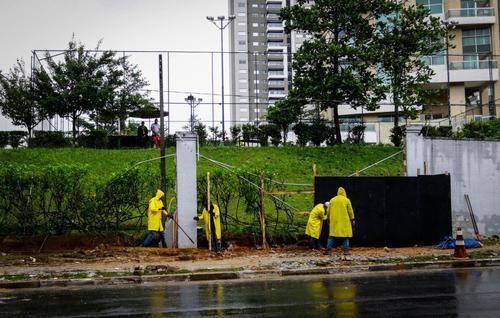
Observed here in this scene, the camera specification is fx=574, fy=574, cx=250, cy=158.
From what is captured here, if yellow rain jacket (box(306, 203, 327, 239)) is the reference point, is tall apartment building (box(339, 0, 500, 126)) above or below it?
above

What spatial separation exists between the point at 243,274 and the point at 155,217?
13.6 feet

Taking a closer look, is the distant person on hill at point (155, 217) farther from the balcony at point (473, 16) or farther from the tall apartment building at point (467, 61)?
the balcony at point (473, 16)

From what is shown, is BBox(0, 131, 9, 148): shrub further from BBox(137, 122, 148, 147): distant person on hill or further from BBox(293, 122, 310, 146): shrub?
BBox(293, 122, 310, 146): shrub

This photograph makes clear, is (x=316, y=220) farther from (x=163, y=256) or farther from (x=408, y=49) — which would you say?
(x=408, y=49)

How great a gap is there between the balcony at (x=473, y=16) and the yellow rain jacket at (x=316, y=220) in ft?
121

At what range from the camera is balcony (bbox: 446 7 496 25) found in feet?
155

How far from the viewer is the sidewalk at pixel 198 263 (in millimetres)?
12703

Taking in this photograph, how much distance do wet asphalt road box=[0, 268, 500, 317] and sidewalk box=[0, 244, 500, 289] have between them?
2.01 feet

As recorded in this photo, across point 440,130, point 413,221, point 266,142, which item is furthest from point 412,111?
point 413,221

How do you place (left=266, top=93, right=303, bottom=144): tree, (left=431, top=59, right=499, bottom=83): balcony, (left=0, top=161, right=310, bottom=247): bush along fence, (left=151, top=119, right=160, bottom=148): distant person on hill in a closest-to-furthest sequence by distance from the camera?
(left=0, top=161, right=310, bottom=247): bush along fence → (left=151, top=119, right=160, bottom=148): distant person on hill → (left=266, top=93, right=303, bottom=144): tree → (left=431, top=59, right=499, bottom=83): balcony

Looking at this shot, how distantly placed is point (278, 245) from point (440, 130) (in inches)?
701

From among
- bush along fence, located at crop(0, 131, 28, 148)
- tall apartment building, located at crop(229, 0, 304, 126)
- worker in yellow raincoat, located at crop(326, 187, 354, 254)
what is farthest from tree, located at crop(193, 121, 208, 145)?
tall apartment building, located at crop(229, 0, 304, 126)

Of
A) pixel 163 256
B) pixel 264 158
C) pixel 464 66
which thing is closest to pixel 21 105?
pixel 264 158

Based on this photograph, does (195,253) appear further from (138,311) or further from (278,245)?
(138,311)
